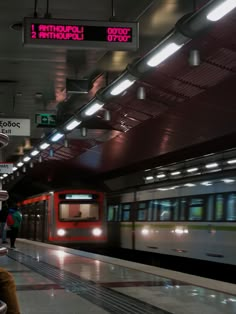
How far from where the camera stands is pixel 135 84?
14508 millimetres

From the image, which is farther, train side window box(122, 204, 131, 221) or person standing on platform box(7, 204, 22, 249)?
train side window box(122, 204, 131, 221)

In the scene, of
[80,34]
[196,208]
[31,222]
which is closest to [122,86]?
[80,34]

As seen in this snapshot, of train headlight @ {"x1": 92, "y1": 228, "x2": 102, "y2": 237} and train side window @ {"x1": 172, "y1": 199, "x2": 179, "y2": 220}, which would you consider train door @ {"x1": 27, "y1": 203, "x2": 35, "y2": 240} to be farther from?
train side window @ {"x1": 172, "y1": 199, "x2": 179, "y2": 220}

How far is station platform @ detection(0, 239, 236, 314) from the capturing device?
7.79m

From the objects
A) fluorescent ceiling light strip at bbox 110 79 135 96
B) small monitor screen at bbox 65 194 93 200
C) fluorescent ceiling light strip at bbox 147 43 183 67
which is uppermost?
fluorescent ceiling light strip at bbox 110 79 135 96

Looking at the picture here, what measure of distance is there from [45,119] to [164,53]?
8968 mm

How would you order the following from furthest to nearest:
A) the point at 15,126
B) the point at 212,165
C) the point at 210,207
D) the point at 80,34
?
1. the point at 212,165
2. the point at 15,126
3. the point at 210,207
4. the point at 80,34

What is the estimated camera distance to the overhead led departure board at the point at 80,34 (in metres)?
7.48

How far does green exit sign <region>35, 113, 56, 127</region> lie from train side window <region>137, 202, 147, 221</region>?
19.8 ft

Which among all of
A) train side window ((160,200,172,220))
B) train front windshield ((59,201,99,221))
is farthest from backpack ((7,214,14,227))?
train side window ((160,200,172,220))

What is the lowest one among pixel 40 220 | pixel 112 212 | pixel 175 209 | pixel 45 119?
pixel 40 220

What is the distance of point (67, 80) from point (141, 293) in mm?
5981

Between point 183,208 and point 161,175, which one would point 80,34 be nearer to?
point 183,208

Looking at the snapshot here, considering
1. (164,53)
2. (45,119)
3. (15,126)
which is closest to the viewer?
(164,53)
